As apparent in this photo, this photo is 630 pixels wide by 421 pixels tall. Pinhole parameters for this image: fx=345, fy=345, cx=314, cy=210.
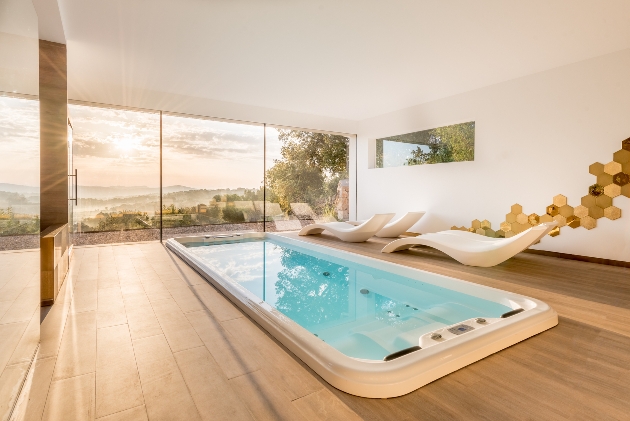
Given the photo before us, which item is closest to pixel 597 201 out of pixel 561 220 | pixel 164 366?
pixel 561 220

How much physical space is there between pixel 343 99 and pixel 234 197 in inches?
117

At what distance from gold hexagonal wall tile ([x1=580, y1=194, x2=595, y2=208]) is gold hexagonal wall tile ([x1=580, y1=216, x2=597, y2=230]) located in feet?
0.55

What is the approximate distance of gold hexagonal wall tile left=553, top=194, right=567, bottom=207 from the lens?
15.1 ft

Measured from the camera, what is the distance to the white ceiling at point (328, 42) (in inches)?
127

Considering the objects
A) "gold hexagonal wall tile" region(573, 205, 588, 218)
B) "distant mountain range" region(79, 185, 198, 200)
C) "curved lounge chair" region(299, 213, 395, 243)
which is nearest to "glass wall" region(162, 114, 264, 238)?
"distant mountain range" region(79, 185, 198, 200)

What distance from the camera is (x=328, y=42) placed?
12.9ft

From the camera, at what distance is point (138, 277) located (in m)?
3.42

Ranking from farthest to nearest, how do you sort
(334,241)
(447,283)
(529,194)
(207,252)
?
(334,241) < (207,252) < (529,194) < (447,283)

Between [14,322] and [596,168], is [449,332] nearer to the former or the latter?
[14,322]

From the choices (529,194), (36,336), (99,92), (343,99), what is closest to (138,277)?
(36,336)

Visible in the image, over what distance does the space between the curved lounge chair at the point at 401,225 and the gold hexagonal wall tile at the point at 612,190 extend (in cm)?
252

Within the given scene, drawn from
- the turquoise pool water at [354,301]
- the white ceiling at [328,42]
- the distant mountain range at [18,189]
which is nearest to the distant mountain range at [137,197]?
the white ceiling at [328,42]

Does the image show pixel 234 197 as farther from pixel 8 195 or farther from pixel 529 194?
pixel 8 195

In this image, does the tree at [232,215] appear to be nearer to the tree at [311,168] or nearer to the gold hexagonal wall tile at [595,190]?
the tree at [311,168]
